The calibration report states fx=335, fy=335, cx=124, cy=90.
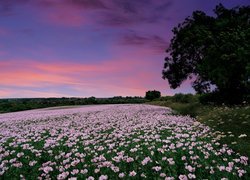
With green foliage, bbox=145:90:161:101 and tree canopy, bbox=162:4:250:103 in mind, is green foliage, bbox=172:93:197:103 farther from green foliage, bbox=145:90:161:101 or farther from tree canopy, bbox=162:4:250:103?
green foliage, bbox=145:90:161:101

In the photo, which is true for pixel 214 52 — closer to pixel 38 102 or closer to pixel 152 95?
pixel 38 102

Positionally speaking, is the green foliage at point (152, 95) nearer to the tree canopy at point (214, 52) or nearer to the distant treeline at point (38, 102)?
the distant treeline at point (38, 102)

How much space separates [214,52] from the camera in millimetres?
27812

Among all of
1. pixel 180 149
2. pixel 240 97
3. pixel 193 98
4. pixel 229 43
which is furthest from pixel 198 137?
pixel 193 98

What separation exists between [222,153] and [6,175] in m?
6.26

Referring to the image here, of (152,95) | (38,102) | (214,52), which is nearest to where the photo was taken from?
(214,52)

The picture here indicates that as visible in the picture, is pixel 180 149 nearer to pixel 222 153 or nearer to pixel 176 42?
pixel 222 153

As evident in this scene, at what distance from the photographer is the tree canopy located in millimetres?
26219

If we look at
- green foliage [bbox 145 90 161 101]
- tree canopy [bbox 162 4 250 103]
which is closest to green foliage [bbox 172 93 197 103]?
tree canopy [bbox 162 4 250 103]

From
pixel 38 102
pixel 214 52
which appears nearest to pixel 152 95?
pixel 38 102

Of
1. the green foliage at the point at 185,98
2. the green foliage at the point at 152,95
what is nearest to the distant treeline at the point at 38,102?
the green foliage at the point at 152,95

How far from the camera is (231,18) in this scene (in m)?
33.6

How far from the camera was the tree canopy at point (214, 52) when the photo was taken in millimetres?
26219

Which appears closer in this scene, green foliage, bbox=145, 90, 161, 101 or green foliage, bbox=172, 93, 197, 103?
green foliage, bbox=172, 93, 197, 103
